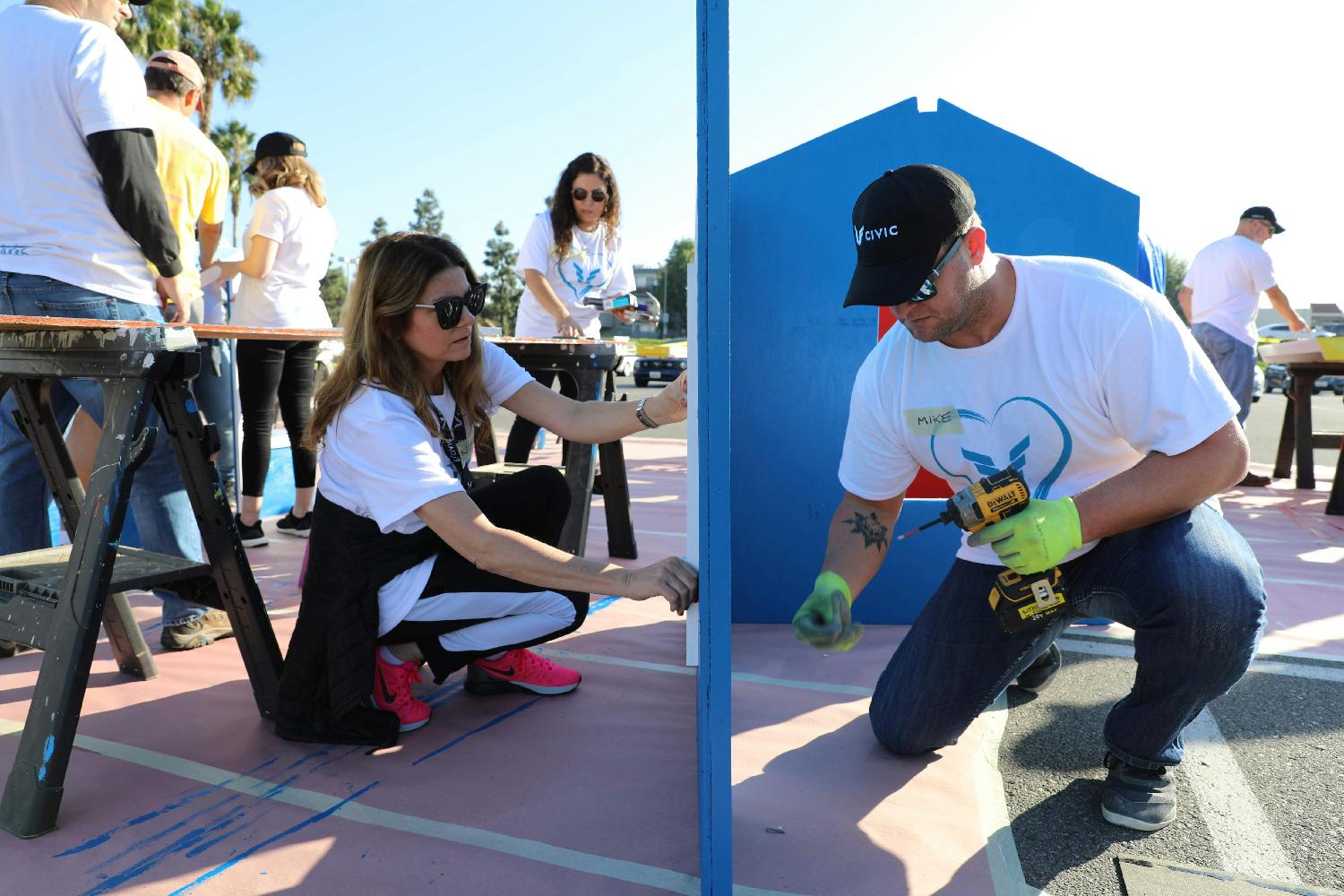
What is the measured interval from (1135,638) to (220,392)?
385 cm

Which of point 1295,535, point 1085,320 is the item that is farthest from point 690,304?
point 1295,535

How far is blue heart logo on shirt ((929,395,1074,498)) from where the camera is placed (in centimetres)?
183

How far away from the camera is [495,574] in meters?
2.07

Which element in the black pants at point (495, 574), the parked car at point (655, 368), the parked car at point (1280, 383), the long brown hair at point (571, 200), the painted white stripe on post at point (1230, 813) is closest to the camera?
the painted white stripe on post at point (1230, 813)

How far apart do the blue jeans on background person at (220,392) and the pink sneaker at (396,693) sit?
1.96m

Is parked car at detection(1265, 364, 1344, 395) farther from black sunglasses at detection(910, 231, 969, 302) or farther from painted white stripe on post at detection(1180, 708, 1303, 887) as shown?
black sunglasses at detection(910, 231, 969, 302)

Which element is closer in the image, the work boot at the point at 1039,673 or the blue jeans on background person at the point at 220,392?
the work boot at the point at 1039,673

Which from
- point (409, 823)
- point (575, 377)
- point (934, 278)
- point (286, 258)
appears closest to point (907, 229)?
point (934, 278)

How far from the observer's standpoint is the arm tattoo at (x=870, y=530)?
1935 millimetres

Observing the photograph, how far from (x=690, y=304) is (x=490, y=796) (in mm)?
1055

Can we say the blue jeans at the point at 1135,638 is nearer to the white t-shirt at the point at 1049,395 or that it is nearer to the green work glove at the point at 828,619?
the white t-shirt at the point at 1049,395

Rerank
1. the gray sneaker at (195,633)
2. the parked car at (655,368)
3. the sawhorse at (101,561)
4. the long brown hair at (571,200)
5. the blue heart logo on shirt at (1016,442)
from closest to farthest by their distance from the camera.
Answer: the sawhorse at (101,561) < the blue heart logo on shirt at (1016,442) < the gray sneaker at (195,633) < the long brown hair at (571,200) < the parked car at (655,368)

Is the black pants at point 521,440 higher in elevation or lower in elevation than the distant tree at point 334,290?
lower

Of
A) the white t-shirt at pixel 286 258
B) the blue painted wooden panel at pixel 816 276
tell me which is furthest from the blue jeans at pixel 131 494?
the blue painted wooden panel at pixel 816 276
